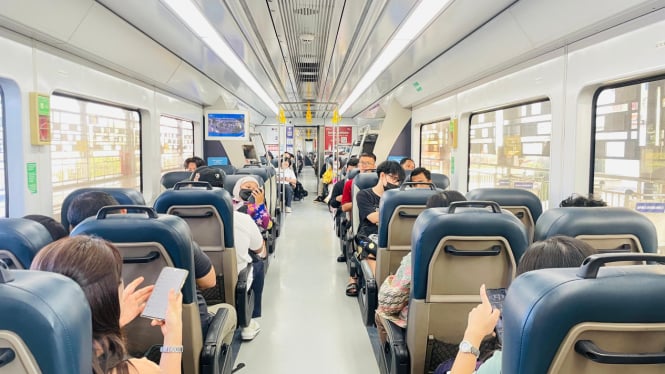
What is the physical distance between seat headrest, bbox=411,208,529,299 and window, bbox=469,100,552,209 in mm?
2123

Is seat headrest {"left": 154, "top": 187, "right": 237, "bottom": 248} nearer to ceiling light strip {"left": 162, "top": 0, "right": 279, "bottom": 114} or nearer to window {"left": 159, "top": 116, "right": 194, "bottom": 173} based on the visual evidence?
ceiling light strip {"left": 162, "top": 0, "right": 279, "bottom": 114}

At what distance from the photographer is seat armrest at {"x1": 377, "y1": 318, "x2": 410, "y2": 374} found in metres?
2.27

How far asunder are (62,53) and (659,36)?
433cm

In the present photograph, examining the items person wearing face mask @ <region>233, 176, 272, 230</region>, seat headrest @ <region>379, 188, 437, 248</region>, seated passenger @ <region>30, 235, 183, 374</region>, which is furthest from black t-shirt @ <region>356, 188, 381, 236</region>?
seated passenger @ <region>30, 235, 183, 374</region>

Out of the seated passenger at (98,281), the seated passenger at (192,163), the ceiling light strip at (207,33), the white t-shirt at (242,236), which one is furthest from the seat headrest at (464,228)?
the seated passenger at (192,163)

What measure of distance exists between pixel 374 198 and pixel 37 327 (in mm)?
3771

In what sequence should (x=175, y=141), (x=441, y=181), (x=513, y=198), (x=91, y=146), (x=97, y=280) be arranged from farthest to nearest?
(x=175, y=141), (x=441, y=181), (x=91, y=146), (x=513, y=198), (x=97, y=280)

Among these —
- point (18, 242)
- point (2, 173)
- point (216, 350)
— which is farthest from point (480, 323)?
point (2, 173)

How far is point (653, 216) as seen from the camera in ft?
9.85

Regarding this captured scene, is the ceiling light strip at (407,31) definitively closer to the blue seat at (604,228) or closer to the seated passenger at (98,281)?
the blue seat at (604,228)

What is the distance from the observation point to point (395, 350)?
7.53ft

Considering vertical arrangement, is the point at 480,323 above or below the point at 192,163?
below

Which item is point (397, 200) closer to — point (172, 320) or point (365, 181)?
point (172, 320)

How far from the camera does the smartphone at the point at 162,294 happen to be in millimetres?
1462
